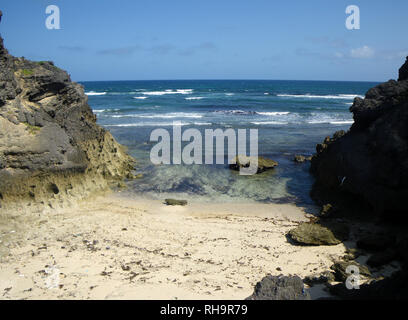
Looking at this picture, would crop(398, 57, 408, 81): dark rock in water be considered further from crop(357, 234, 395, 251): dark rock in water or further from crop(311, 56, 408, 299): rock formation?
crop(357, 234, 395, 251): dark rock in water

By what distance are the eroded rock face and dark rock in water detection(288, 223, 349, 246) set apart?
1072 millimetres

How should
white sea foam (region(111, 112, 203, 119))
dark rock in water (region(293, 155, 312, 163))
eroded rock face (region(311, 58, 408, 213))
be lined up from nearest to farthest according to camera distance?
eroded rock face (region(311, 58, 408, 213))
dark rock in water (region(293, 155, 312, 163))
white sea foam (region(111, 112, 203, 119))

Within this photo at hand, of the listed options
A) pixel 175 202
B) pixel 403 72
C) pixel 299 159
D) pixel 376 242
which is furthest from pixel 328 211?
pixel 299 159

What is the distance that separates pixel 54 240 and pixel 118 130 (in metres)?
17.5

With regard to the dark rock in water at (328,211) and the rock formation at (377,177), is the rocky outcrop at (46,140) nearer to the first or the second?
the dark rock in water at (328,211)

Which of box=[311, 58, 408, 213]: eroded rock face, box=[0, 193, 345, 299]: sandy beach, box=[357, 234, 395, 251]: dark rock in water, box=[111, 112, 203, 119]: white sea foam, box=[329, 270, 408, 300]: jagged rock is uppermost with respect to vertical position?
box=[111, 112, 203, 119]: white sea foam

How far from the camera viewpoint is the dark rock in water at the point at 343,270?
6.62 m

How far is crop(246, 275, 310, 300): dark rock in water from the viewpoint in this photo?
5.50 m

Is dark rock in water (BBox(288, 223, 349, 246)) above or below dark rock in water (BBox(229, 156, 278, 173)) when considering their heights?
below

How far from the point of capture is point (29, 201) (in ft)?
32.4

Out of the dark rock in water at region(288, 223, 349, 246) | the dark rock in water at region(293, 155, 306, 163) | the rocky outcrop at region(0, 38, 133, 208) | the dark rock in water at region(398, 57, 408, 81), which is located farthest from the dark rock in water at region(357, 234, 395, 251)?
the dark rock in water at region(293, 155, 306, 163)

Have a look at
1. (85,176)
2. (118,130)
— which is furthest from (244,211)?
(118,130)

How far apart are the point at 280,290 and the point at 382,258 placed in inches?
114
